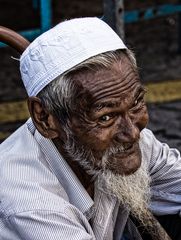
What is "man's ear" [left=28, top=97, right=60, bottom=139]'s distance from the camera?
2.39m

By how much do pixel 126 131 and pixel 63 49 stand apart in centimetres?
35

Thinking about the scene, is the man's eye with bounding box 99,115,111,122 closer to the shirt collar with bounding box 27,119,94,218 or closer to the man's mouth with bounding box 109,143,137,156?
the man's mouth with bounding box 109,143,137,156

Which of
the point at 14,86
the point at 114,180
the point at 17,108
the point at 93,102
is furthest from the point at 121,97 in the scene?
the point at 14,86

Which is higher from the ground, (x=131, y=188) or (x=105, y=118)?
(x=105, y=118)

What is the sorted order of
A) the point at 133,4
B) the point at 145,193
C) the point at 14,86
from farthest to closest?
1. the point at 133,4
2. the point at 14,86
3. the point at 145,193

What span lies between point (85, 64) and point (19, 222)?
560mm

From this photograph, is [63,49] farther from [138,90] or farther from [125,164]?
[125,164]

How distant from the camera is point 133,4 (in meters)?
8.19

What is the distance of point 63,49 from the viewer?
229 cm

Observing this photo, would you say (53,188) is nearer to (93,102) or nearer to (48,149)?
(48,149)

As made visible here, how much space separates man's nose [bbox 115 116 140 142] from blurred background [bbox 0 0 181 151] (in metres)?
1.82

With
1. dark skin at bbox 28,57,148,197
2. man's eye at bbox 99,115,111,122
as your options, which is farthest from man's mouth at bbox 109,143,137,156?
man's eye at bbox 99,115,111,122

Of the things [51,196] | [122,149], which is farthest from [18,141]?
[122,149]

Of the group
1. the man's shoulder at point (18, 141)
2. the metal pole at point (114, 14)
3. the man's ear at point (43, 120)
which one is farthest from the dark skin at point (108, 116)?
the metal pole at point (114, 14)
